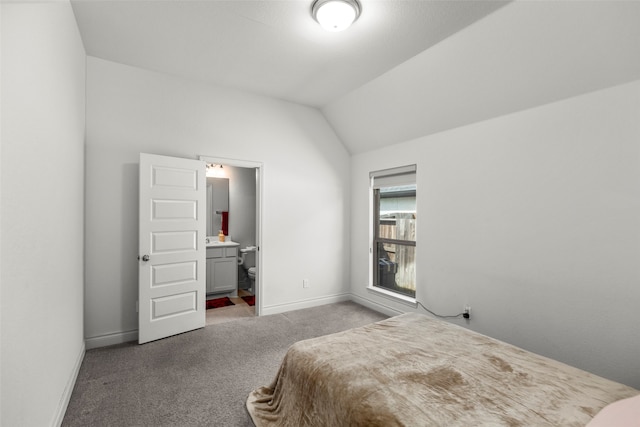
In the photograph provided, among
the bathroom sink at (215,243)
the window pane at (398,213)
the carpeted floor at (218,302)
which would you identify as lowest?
the carpeted floor at (218,302)

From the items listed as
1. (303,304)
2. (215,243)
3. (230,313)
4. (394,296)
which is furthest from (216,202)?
(394,296)

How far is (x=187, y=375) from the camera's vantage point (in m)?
2.53

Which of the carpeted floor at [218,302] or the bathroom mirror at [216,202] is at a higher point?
the bathroom mirror at [216,202]

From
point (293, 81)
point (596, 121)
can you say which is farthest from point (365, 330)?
point (293, 81)

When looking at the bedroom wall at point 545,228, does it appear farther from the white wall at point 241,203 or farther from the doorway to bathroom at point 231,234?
the white wall at point 241,203

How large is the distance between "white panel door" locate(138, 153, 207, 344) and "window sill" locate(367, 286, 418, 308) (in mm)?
2321

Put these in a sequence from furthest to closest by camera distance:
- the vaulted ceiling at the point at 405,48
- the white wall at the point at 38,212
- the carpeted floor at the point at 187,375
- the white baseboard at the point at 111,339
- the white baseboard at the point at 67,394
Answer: the white baseboard at the point at 111,339
the vaulted ceiling at the point at 405,48
the carpeted floor at the point at 187,375
the white baseboard at the point at 67,394
the white wall at the point at 38,212

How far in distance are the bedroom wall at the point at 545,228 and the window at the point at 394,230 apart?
1.12 ft

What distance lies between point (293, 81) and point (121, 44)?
1748 mm

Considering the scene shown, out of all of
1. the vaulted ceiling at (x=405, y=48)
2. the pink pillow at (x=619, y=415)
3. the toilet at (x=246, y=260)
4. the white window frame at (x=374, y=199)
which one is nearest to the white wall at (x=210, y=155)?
the vaulted ceiling at (x=405, y=48)

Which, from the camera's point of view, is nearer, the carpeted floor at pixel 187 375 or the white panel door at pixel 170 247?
the carpeted floor at pixel 187 375

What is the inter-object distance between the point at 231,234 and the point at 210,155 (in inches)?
82.8

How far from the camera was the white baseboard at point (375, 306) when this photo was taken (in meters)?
4.01

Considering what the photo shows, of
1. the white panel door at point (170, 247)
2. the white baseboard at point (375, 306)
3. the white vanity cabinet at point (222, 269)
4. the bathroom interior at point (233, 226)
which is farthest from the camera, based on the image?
the bathroom interior at point (233, 226)
